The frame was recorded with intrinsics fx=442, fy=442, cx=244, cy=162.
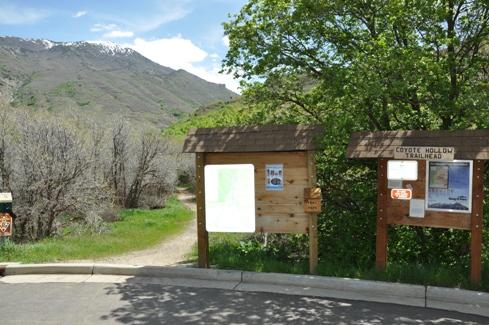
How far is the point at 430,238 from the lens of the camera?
25.9 ft

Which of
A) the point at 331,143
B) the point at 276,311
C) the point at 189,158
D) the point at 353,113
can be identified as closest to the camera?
the point at 276,311

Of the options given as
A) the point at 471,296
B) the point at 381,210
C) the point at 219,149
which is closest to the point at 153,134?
the point at 219,149

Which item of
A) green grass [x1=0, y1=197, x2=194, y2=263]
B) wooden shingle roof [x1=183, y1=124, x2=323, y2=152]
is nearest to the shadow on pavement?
wooden shingle roof [x1=183, y1=124, x2=323, y2=152]

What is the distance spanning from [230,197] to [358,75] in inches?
118

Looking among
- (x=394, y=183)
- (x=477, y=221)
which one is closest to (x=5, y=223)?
(x=394, y=183)

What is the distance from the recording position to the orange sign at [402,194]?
6695 millimetres

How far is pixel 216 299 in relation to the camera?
20.6 feet

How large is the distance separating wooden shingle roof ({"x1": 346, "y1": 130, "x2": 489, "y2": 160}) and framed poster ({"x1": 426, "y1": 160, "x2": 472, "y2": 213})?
22 centimetres

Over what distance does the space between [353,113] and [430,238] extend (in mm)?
2624

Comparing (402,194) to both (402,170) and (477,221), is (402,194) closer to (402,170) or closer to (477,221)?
(402,170)

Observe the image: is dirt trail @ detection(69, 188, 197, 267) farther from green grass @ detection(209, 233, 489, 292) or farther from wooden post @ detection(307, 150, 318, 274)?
wooden post @ detection(307, 150, 318, 274)

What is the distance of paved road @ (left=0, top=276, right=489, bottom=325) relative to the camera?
5.48 metres

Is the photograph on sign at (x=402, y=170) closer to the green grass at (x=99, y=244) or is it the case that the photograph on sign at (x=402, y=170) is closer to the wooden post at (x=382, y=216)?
Answer: the wooden post at (x=382, y=216)

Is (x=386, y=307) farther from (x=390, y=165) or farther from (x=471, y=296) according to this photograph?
(x=390, y=165)
